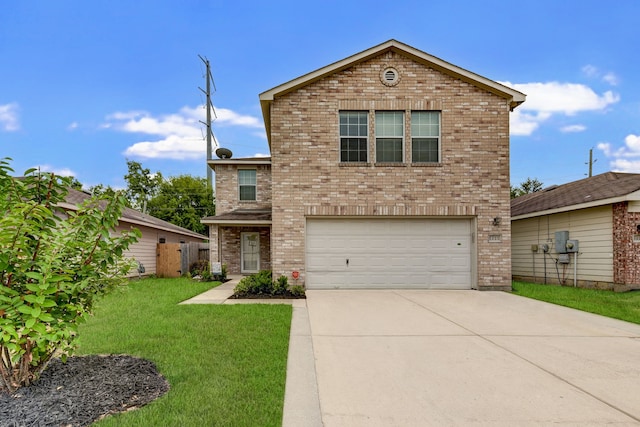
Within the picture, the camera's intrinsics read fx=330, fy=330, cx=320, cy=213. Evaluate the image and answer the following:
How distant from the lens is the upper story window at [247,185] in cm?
1593

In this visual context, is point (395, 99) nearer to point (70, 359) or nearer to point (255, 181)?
point (255, 181)

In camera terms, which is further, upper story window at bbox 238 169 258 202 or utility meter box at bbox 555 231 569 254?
upper story window at bbox 238 169 258 202

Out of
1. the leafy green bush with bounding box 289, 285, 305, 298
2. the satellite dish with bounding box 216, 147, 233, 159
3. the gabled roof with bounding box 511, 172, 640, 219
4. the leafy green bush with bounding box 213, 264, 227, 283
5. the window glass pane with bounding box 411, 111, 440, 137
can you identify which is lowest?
the leafy green bush with bounding box 213, 264, 227, 283

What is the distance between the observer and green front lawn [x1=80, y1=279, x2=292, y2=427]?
2.78 m

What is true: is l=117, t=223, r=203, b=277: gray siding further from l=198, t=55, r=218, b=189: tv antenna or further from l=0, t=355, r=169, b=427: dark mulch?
l=198, t=55, r=218, b=189: tv antenna

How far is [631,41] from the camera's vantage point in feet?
44.3

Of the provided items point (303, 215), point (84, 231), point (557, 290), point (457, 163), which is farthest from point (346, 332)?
point (557, 290)

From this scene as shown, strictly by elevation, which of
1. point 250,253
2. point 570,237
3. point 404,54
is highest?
point 404,54

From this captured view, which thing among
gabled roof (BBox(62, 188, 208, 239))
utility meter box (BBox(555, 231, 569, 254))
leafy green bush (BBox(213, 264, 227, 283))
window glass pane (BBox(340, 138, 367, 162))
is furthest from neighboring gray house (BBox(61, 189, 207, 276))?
utility meter box (BBox(555, 231, 569, 254))

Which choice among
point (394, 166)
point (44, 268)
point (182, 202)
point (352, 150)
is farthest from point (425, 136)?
point (182, 202)

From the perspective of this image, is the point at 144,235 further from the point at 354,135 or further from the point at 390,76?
the point at 390,76

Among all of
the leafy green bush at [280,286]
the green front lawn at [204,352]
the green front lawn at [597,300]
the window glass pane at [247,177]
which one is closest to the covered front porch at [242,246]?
the window glass pane at [247,177]

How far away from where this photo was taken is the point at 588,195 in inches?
449

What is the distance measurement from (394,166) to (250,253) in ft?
27.0
